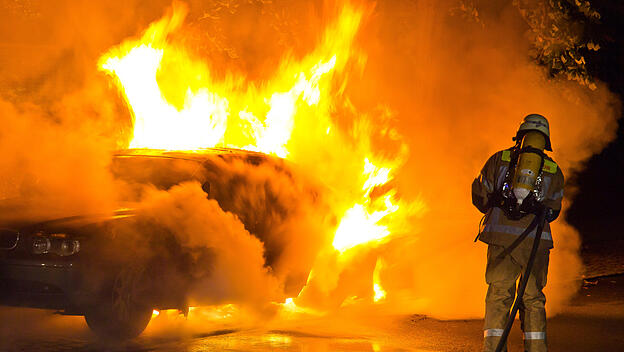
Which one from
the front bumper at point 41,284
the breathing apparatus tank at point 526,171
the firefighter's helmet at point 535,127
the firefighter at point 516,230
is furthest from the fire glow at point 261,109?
the breathing apparatus tank at point 526,171

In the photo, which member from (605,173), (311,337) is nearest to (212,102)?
(311,337)

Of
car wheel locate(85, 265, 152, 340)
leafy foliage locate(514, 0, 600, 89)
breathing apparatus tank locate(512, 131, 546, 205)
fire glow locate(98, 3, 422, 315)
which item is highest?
leafy foliage locate(514, 0, 600, 89)

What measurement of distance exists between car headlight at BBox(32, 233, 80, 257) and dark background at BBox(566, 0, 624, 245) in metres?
6.93

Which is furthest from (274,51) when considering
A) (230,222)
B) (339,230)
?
(230,222)

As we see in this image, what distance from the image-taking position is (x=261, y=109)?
11969 mm

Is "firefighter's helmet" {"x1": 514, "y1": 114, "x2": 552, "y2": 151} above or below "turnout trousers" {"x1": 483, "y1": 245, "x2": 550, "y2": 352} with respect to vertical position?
above

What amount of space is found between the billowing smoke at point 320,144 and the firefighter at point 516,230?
283 centimetres

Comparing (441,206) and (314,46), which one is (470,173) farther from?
(314,46)

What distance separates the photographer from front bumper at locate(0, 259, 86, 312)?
7602 mm

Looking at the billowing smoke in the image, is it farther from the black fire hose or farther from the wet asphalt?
the black fire hose

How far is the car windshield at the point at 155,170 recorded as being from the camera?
925 centimetres

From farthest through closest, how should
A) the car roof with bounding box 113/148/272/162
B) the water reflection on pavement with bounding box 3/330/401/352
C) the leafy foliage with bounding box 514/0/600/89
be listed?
the leafy foliage with bounding box 514/0/600/89 < the car roof with bounding box 113/148/272/162 < the water reflection on pavement with bounding box 3/330/401/352

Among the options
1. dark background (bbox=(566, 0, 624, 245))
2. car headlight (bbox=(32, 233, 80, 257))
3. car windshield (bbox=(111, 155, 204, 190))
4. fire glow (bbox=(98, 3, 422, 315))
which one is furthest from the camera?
dark background (bbox=(566, 0, 624, 245))

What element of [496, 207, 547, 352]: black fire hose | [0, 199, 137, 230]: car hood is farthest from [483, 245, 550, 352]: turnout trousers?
[0, 199, 137, 230]: car hood
